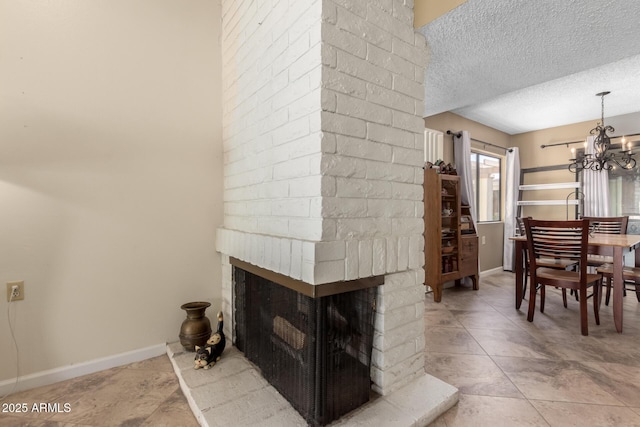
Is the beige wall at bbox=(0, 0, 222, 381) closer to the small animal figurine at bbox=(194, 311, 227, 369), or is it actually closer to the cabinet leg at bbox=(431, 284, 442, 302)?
the small animal figurine at bbox=(194, 311, 227, 369)

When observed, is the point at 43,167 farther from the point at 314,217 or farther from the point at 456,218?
the point at 456,218

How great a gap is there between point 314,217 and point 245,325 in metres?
1.06

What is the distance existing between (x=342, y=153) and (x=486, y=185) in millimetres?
4577

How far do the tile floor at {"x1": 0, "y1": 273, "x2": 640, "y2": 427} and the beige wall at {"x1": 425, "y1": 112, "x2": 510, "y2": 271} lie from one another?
6.79 ft

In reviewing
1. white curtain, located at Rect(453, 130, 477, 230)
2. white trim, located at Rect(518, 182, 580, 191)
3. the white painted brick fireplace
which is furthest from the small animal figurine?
white trim, located at Rect(518, 182, 580, 191)

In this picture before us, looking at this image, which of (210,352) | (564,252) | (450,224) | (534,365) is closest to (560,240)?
(564,252)

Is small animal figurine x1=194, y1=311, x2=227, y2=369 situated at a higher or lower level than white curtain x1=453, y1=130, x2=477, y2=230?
lower

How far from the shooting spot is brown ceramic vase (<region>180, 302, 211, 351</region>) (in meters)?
1.90

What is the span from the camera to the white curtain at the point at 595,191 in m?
4.22

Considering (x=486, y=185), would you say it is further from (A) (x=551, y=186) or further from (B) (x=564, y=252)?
(B) (x=564, y=252)

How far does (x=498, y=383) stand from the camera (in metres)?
1.70

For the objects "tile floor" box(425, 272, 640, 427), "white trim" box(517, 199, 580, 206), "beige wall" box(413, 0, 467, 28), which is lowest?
"tile floor" box(425, 272, 640, 427)

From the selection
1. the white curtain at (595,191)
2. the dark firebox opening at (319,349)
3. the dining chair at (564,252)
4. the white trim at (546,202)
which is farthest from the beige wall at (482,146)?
the dark firebox opening at (319,349)

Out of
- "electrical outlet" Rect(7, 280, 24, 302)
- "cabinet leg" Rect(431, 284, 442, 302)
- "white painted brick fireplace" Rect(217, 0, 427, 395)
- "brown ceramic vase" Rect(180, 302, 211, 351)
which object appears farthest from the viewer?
"cabinet leg" Rect(431, 284, 442, 302)
